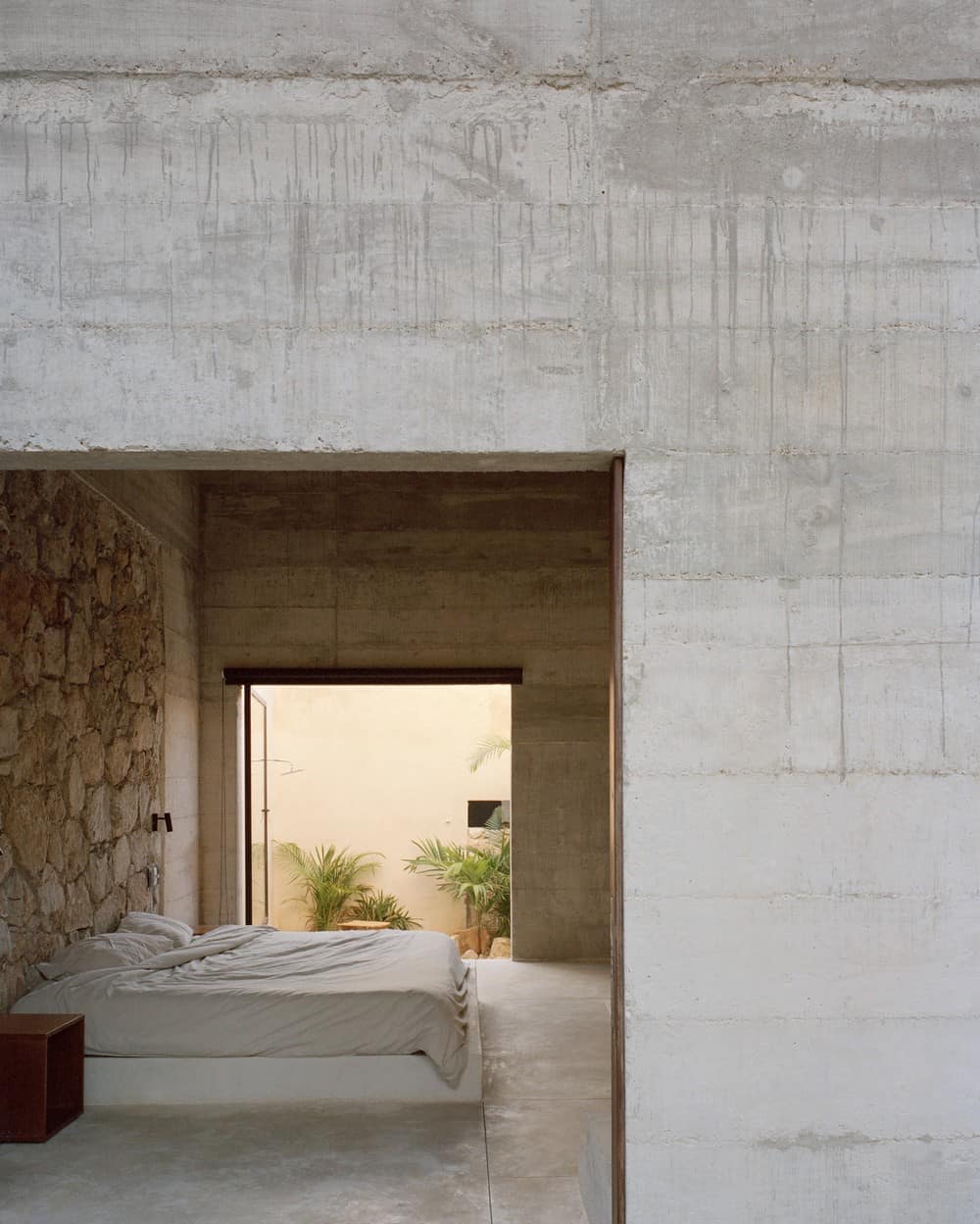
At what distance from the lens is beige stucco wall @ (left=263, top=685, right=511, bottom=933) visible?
41.8ft

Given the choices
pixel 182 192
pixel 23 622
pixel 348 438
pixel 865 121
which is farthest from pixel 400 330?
pixel 23 622

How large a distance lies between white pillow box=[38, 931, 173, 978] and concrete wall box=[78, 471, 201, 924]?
159 cm

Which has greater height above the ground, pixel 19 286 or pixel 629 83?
pixel 629 83

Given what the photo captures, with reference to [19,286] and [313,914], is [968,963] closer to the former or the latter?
[19,286]

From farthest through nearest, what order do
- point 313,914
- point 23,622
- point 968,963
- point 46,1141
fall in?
1. point 313,914
2. point 23,622
3. point 46,1141
4. point 968,963

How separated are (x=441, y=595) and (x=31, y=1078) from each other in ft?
16.1

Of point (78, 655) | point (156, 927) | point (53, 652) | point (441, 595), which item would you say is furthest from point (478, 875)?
point (53, 652)

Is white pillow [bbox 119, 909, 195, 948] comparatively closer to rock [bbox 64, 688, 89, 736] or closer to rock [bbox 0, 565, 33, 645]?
rock [bbox 64, 688, 89, 736]

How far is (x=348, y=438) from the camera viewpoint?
2.68 metres

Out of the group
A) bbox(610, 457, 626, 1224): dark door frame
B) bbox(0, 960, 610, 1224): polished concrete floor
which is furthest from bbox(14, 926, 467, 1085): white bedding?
bbox(610, 457, 626, 1224): dark door frame

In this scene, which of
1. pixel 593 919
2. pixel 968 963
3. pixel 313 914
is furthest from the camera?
pixel 313 914

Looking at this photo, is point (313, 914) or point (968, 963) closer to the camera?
point (968, 963)

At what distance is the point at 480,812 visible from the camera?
41.8 feet

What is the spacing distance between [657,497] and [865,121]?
0.97 meters
